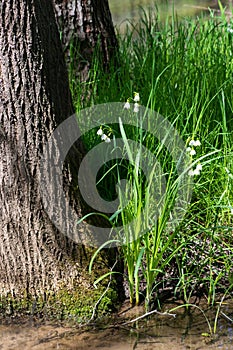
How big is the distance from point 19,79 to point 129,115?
84 cm

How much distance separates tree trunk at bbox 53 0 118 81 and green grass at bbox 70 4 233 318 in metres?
0.11

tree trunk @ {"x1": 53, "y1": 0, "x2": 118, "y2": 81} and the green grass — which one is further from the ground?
tree trunk @ {"x1": 53, "y1": 0, "x2": 118, "y2": 81}

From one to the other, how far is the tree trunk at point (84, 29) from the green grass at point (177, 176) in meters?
0.11

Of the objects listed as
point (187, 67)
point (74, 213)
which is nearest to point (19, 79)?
point (74, 213)

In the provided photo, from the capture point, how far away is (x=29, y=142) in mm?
2488

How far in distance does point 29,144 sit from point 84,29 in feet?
5.21

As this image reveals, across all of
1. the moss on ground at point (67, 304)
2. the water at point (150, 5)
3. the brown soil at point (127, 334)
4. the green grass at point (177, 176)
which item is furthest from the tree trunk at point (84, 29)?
the water at point (150, 5)

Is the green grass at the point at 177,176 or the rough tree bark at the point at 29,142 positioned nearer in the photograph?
the rough tree bark at the point at 29,142

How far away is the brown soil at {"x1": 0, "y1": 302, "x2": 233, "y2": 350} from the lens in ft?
7.98

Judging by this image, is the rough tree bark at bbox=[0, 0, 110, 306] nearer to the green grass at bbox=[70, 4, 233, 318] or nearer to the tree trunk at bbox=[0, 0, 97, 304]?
the tree trunk at bbox=[0, 0, 97, 304]

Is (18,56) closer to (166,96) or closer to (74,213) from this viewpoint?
(74,213)

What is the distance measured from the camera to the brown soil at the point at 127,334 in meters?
2.43

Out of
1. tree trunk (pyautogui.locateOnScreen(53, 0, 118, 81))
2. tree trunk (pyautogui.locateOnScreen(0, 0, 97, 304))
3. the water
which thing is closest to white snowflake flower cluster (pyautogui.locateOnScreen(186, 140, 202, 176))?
tree trunk (pyautogui.locateOnScreen(0, 0, 97, 304))

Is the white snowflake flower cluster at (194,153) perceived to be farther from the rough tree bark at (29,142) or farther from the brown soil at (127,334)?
the brown soil at (127,334)
